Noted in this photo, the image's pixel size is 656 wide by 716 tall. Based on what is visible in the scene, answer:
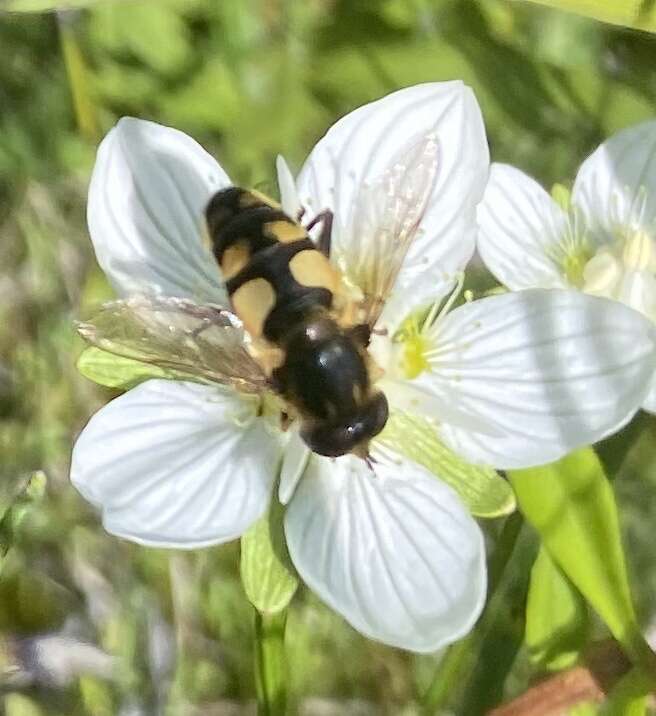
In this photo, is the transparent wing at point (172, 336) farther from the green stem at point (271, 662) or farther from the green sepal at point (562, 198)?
the green sepal at point (562, 198)

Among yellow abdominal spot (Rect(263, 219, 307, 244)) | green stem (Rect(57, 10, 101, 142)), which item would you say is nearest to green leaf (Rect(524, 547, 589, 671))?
yellow abdominal spot (Rect(263, 219, 307, 244))

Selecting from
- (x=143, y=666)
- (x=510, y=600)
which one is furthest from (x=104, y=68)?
(x=510, y=600)

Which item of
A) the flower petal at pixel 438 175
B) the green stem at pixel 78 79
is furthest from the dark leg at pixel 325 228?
the green stem at pixel 78 79

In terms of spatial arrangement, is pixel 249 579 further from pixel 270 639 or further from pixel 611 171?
pixel 611 171

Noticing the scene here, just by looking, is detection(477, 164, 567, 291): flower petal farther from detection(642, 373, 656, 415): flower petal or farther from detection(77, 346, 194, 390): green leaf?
detection(77, 346, 194, 390): green leaf

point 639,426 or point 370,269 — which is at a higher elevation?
point 370,269

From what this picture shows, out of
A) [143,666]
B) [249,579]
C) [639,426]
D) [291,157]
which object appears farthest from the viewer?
[291,157]
